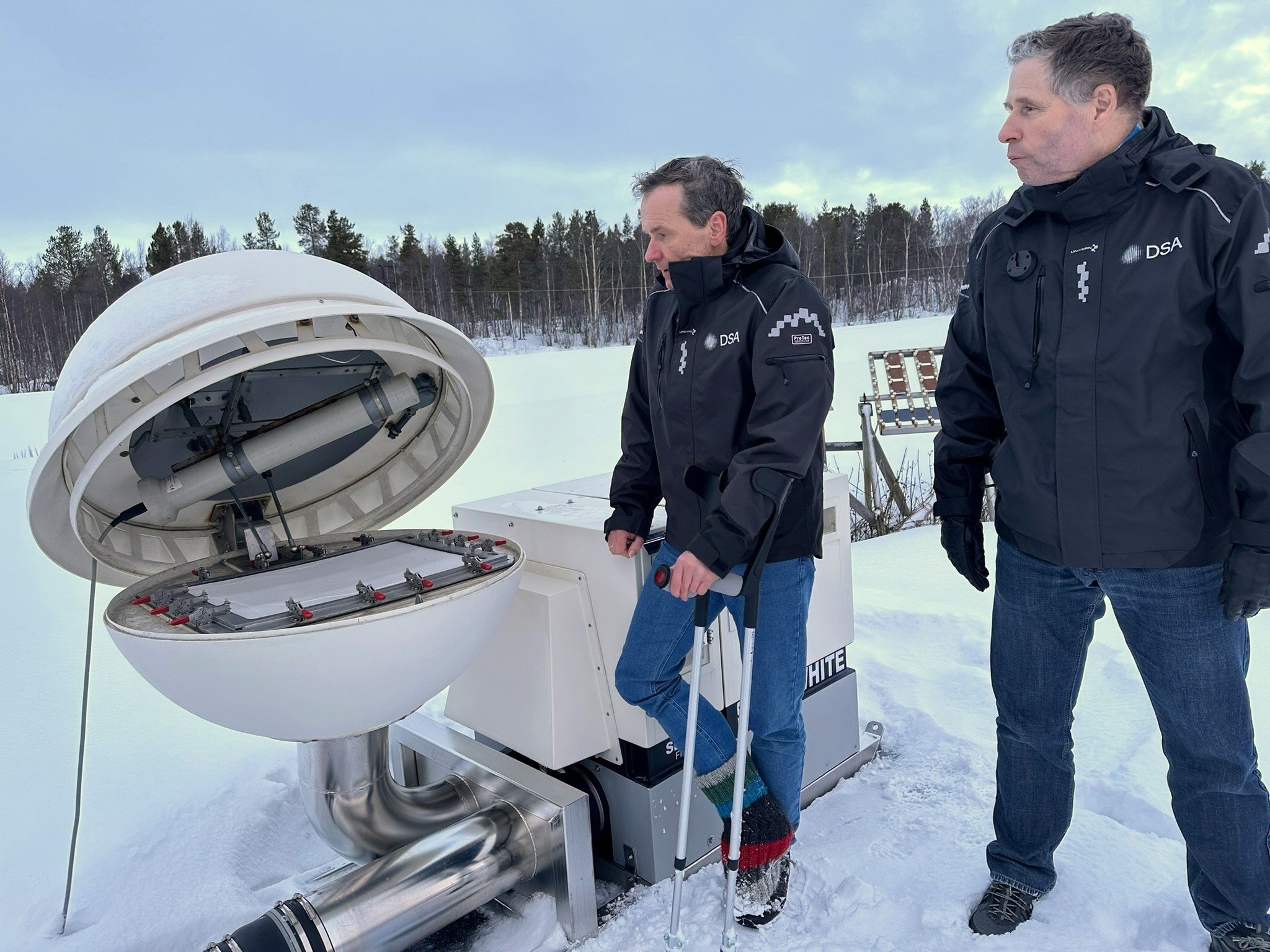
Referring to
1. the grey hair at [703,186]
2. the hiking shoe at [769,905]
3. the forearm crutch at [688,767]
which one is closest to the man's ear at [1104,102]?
the grey hair at [703,186]

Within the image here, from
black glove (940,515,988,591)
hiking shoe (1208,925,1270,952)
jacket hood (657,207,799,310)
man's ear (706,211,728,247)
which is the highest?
man's ear (706,211,728,247)

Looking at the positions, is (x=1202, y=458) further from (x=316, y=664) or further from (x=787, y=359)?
(x=316, y=664)

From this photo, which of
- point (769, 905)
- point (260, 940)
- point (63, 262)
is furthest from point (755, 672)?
point (63, 262)

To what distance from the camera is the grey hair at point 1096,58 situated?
139 cm

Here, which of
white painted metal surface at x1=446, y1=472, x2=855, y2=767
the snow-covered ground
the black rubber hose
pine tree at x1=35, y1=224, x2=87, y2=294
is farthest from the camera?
pine tree at x1=35, y1=224, x2=87, y2=294

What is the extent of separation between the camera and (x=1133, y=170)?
4.58 ft

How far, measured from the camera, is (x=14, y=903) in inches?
78.3

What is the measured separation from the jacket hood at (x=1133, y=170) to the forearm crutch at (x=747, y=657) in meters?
0.71

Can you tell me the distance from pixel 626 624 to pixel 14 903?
5.42 feet

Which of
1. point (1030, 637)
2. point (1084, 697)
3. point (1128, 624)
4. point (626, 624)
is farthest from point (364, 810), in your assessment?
point (1084, 697)

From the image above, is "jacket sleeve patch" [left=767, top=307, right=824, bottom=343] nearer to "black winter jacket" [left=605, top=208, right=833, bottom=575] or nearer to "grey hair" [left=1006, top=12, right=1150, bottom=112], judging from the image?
"black winter jacket" [left=605, top=208, right=833, bottom=575]

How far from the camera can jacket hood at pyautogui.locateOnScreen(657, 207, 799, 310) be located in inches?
67.1

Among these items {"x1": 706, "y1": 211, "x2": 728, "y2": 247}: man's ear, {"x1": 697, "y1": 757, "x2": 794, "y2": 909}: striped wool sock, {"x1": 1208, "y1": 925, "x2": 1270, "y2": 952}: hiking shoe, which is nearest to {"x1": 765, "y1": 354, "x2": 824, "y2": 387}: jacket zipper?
{"x1": 706, "y1": 211, "x2": 728, "y2": 247}: man's ear

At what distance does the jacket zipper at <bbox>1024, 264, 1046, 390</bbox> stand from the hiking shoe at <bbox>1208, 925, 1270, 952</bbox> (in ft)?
3.60
